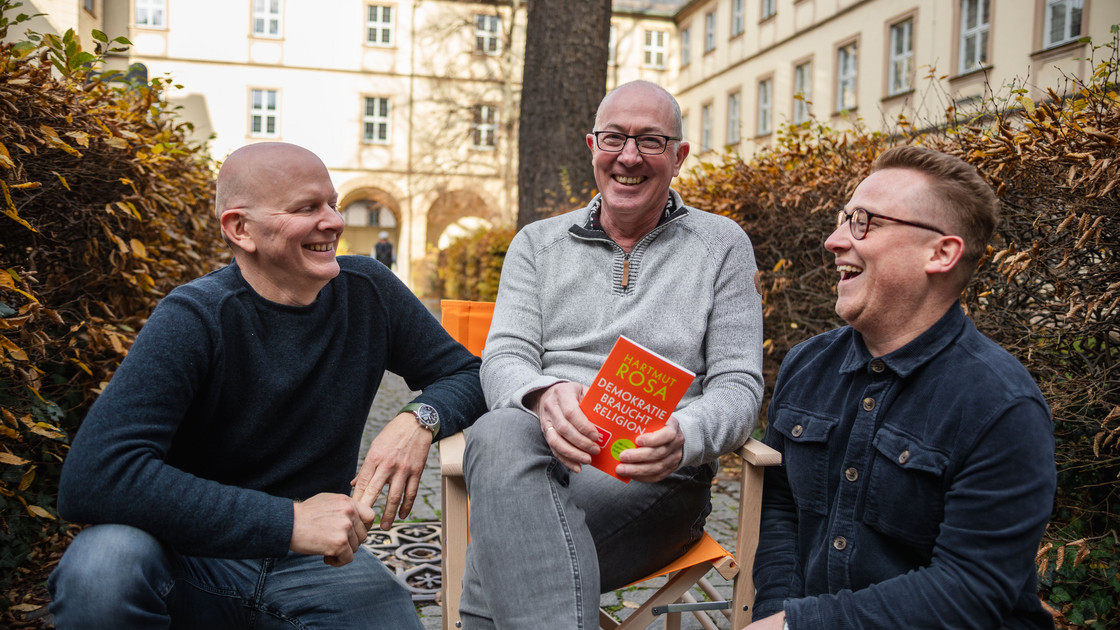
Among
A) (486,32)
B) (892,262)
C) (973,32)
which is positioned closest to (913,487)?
(892,262)

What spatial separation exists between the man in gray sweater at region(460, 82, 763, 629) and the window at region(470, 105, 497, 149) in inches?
1194

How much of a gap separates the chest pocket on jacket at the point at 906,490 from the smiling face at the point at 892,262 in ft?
0.79

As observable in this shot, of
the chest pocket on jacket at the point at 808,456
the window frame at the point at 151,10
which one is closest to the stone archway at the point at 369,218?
the window frame at the point at 151,10

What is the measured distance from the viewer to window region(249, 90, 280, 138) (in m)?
32.1

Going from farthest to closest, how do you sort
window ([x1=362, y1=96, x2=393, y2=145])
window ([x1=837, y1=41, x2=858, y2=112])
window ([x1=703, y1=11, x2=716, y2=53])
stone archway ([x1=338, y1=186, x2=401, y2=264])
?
stone archway ([x1=338, y1=186, x2=401, y2=264]), window ([x1=362, y1=96, x2=393, y2=145]), window ([x1=703, y1=11, x2=716, y2=53]), window ([x1=837, y1=41, x2=858, y2=112])

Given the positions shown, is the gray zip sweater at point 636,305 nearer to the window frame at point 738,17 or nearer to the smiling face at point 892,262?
the smiling face at point 892,262

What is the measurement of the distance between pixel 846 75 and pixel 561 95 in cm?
1804

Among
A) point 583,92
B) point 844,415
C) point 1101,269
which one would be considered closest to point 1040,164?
point 1101,269

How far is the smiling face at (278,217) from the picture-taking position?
2.11 metres

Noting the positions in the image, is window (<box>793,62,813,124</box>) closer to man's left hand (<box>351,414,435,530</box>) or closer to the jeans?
the jeans

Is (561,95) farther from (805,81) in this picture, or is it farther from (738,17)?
(738,17)

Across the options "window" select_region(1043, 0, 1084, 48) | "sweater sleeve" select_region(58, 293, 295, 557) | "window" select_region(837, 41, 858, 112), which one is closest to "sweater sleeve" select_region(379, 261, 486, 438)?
"sweater sleeve" select_region(58, 293, 295, 557)

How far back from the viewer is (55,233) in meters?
3.58

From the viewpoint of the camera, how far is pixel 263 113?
32.2m
